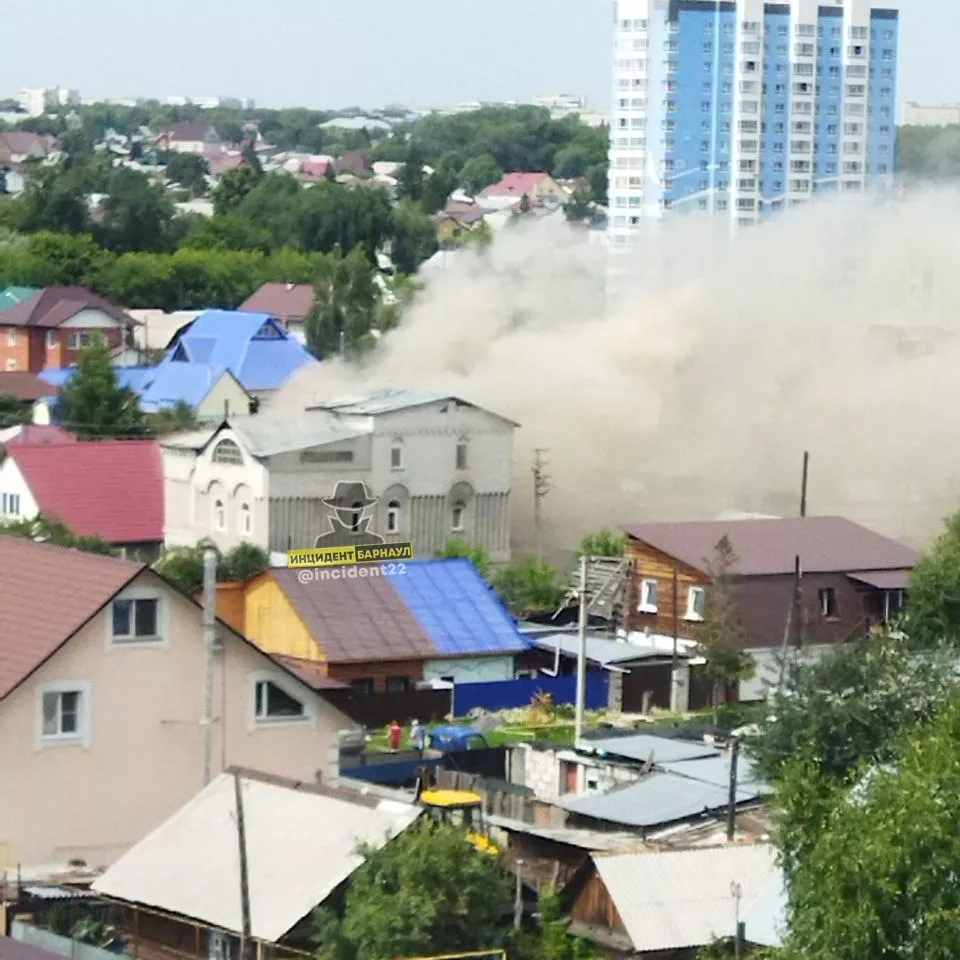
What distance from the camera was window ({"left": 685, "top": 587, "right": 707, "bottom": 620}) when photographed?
26531mm

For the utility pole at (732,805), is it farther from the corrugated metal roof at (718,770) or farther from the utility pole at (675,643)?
the utility pole at (675,643)

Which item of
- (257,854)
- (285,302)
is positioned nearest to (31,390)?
(285,302)

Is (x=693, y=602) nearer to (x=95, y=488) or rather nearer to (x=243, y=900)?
(x=95, y=488)

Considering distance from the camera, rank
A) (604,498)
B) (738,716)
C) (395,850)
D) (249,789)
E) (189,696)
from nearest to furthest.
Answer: (395,850) < (249,789) < (189,696) < (738,716) < (604,498)

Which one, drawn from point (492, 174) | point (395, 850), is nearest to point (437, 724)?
point (395, 850)

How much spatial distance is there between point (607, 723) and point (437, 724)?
1440 mm

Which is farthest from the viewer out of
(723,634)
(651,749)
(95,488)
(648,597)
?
(95,488)

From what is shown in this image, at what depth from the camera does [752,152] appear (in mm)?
76750

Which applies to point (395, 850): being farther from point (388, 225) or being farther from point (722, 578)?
point (388, 225)

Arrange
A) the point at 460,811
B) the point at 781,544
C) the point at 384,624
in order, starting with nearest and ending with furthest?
the point at 460,811 → the point at 384,624 → the point at 781,544

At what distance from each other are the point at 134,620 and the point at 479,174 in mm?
113418

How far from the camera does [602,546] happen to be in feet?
98.8

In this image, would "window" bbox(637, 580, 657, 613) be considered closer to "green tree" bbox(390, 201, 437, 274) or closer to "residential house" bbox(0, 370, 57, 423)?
"residential house" bbox(0, 370, 57, 423)

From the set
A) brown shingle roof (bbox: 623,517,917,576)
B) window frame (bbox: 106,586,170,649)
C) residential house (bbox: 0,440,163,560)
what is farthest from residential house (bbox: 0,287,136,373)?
window frame (bbox: 106,586,170,649)
